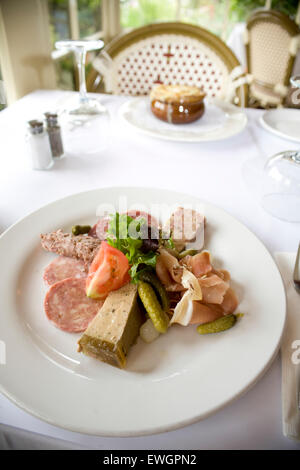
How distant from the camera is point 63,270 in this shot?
0.61 m

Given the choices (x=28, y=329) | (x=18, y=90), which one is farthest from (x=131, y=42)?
(x=28, y=329)

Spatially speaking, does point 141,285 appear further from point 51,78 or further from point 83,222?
point 51,78

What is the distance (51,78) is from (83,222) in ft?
4.06

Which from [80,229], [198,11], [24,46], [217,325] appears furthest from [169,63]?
[198,11]

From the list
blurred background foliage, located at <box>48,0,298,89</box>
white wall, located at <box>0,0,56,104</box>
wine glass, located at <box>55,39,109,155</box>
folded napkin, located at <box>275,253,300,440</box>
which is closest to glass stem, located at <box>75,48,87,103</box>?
wine glass, located at <box>55,39,109,155</box>

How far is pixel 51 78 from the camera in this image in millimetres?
1599

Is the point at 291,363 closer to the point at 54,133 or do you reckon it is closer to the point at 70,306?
the point at 70,306

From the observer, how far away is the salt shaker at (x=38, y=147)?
0.80m

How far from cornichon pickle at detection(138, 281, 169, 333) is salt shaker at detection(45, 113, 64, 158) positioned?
0.59m

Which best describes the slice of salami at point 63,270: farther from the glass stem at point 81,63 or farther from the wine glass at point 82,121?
the glass stem at point 81,63

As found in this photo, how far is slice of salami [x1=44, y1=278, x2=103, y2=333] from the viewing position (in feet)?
1.68

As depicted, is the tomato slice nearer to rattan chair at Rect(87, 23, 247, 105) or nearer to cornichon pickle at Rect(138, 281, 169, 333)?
cornichon pickle at Rect(138, 281, 169, 333)

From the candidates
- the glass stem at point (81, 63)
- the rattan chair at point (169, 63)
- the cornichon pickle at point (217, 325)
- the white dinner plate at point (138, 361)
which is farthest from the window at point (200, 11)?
the cornichon pickle at point (217, 325)
